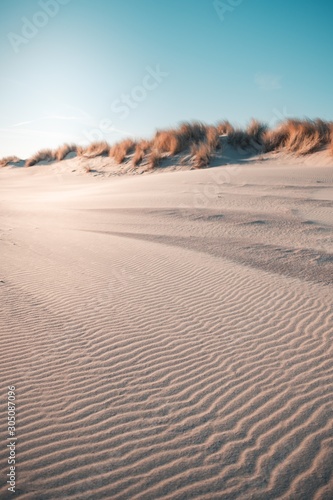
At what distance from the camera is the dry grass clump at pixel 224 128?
50.3ft

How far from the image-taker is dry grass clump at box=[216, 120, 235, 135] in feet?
50.3

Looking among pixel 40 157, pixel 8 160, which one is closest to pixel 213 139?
pixel 40 157

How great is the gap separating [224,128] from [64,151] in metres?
12.1

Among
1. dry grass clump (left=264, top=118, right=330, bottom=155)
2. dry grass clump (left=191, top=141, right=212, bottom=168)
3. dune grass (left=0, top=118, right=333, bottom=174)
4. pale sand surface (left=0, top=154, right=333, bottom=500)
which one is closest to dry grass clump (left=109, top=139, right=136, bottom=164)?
dune grass (left=0, top=118, right=333, bottom=174)

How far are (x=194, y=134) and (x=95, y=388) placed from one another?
48.6ft

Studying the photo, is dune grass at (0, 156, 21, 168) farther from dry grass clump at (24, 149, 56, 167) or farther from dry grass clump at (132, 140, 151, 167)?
dry grass clump at (132, 140, 151, 167)

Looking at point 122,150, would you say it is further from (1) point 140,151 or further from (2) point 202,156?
(2) point 202,156

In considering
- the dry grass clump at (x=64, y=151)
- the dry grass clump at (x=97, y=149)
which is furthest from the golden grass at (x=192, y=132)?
the dry grass clump at (x=64, y=151)

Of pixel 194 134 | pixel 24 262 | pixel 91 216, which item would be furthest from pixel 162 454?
pixel 194 134

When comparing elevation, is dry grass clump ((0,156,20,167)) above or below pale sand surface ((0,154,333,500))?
above

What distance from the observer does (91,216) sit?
9.05 meters

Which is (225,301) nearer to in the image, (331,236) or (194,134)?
(331,236)

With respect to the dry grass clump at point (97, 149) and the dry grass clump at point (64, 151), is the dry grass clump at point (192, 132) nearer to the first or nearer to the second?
the dry grass clump at point (97, 149)

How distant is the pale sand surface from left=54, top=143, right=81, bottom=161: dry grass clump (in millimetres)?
17404
